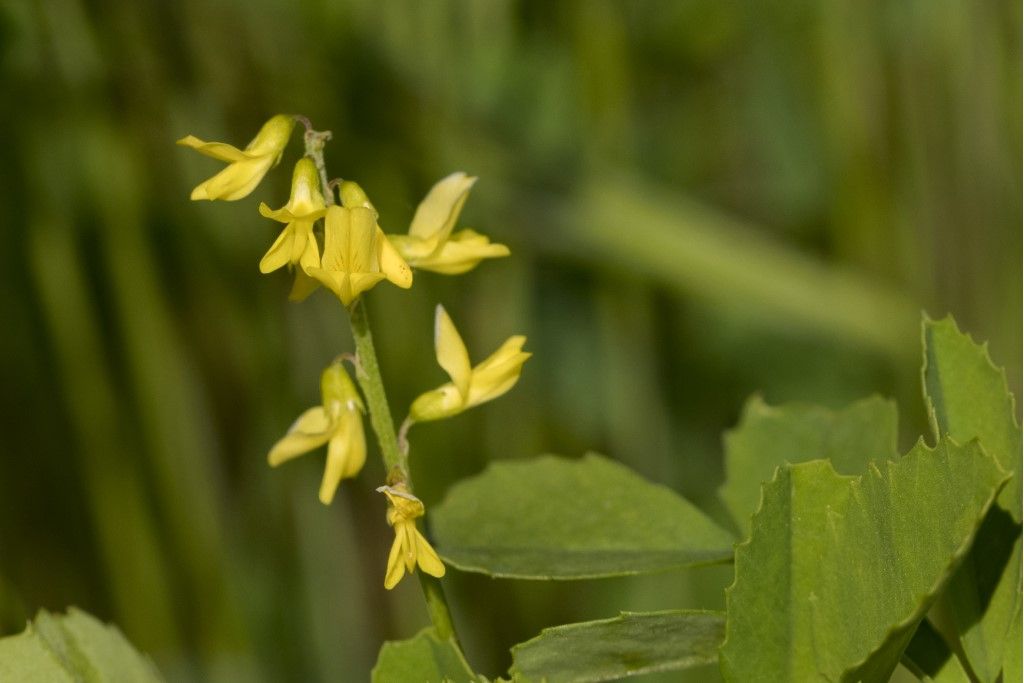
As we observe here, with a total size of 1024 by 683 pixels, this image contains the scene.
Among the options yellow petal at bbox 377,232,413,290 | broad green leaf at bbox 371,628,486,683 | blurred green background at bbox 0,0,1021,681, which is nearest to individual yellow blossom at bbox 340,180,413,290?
yellow petal at bbox 377,232,413,290

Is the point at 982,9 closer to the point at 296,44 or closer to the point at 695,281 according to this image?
the point at 695,281

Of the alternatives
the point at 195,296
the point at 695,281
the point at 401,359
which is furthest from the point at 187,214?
the point at 695,281

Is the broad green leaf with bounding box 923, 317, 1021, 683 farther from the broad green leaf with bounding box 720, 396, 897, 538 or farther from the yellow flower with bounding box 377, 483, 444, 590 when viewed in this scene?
the yellow flower with bounding box 377, 483, 444, 590

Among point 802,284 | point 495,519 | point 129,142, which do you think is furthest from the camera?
point 802,284

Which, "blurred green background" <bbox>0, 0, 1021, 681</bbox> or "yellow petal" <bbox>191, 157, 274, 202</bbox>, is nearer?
"yellow petal" <bbox>191, 157, 274, 202</bbox>

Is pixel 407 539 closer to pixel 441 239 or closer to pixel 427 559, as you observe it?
pixel 427 559

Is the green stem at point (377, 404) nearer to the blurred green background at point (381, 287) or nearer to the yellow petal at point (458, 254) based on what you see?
the yellow petal at point (458, 254)
